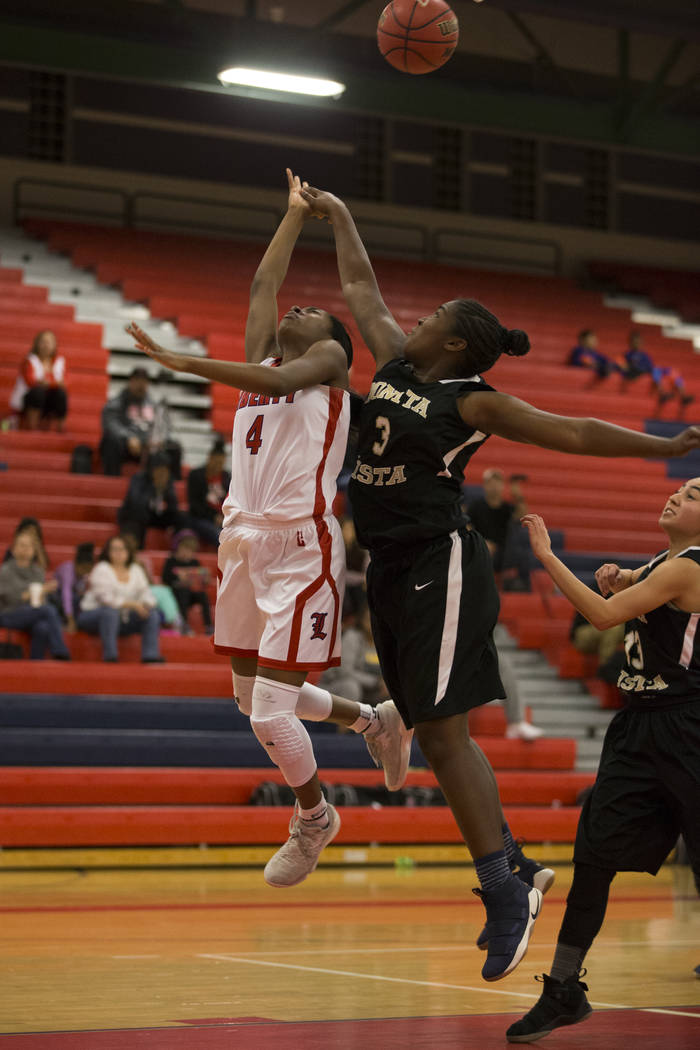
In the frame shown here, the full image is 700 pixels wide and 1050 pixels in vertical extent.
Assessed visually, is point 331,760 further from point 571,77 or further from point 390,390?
point 571,77

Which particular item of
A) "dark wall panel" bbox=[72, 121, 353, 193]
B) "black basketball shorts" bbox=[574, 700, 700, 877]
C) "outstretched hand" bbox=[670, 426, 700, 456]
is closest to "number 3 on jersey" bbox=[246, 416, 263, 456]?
"black basketball shorts" bbox=[574, 700, 700, 877]

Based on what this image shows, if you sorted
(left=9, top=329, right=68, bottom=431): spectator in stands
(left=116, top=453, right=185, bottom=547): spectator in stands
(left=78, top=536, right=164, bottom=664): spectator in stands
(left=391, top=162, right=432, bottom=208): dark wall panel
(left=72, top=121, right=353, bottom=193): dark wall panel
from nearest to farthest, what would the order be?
(left=78, top=536, right=164, bottom=664): spectator in stands
(left=116, top=453, right=185, bottom=547): spectator in stands
(left=9, top=329, right=68, bottom=431): spectator in stands
(left=72, top=121, right=353, bottom=193): dark wall panel
(left=391, top=162, right=432, bottom=208): dark wall panel

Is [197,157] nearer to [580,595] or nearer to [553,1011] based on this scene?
[580,595]

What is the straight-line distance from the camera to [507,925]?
470cm

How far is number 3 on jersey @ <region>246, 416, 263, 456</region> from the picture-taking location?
5398 millimetres

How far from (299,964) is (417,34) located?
394 centimetres

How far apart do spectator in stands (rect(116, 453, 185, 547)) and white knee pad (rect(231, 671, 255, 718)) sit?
7.51 m

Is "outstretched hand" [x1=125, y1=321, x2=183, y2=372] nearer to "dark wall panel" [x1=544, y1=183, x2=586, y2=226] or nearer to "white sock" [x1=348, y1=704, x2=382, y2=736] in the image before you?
"white sock" [x1=348, y1=704, x2=382, y2=736]

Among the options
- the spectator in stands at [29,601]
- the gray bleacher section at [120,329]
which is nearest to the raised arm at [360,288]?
the spectator in stands at [29,601]

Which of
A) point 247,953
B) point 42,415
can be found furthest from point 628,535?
point 247,953

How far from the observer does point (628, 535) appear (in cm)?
1616

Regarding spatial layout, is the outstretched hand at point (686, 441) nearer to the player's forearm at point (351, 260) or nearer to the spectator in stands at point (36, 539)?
the player's forearm at point (351, 260)

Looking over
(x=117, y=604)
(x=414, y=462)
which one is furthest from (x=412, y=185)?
(x=414, y=462)

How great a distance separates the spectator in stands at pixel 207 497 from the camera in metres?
13.6
